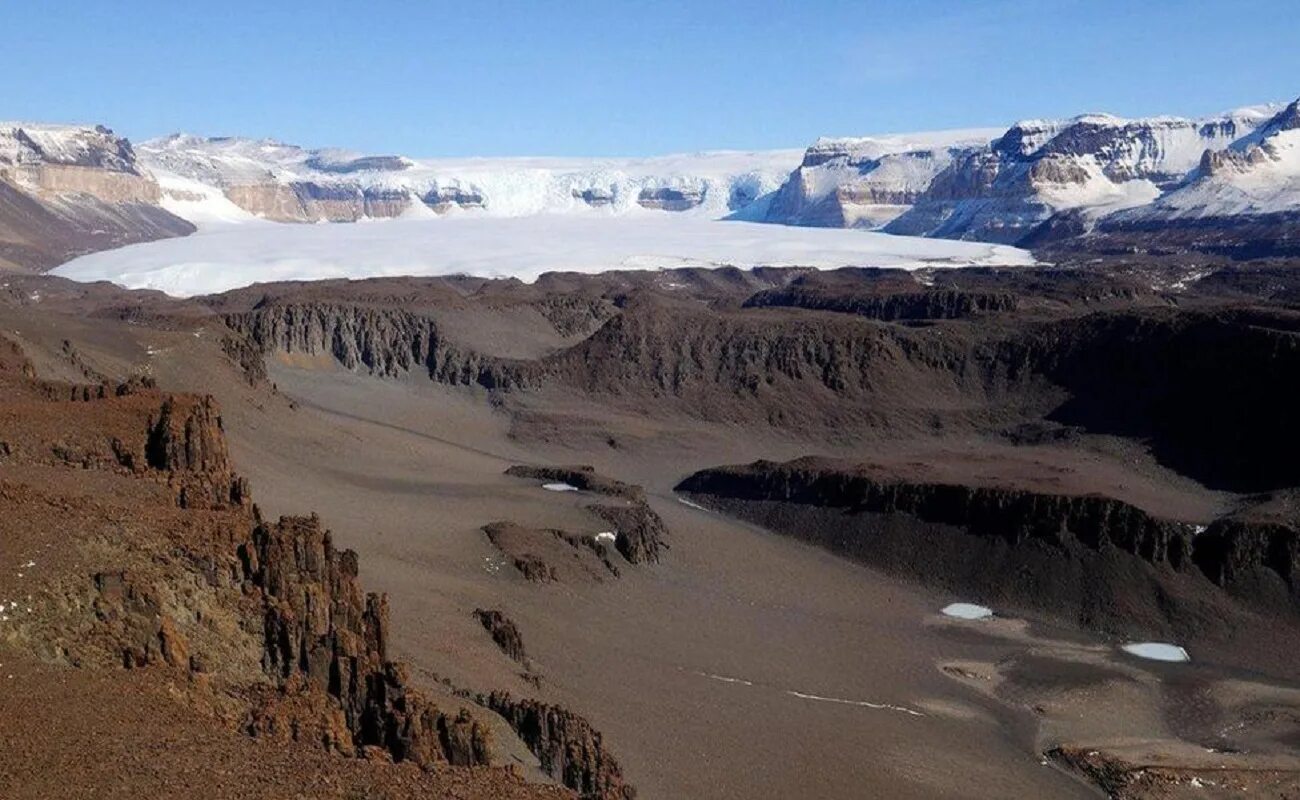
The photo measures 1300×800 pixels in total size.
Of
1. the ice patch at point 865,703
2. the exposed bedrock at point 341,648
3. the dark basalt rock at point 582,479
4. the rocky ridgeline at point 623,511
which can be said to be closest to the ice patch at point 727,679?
the ice patch at point 865,703

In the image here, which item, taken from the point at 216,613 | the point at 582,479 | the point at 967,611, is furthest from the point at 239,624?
the point at 582,479

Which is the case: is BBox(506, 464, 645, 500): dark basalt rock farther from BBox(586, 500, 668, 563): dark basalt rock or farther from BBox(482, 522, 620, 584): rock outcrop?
BBox(482, 522, 620, 584): rock outcrop

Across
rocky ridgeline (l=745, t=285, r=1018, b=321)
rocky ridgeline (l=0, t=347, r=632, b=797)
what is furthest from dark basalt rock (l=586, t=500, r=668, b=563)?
rocky ridgeline (l=745, t=285, r=1018, b=321)

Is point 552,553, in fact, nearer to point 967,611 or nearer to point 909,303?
point 967,611

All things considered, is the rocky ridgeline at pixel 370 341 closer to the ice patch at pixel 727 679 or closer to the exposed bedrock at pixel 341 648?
the ice patch at pixel 727 679

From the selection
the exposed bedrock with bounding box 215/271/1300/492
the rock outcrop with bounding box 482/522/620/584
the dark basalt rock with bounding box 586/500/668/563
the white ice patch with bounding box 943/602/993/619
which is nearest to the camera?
the rock outcrop with bounding box 482/522/620/584

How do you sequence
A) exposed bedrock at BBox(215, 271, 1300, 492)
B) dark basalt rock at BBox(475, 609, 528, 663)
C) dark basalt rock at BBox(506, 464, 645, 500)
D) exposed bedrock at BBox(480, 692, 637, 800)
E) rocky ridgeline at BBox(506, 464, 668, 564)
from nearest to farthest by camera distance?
exposed bedrock at BBox(480, 692, 637, 800)
dark basalt rock at BBox(475, 609, 528, 663)
rocky ridgeline at BBox(506, 464, 668, 564)
dark basalt rock at BBox(506, 464, 645, 500)
exposed bedrock at BBox(215, 271, 1300, 492)

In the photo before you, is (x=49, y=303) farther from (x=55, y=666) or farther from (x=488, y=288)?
(x=55, y=666)
